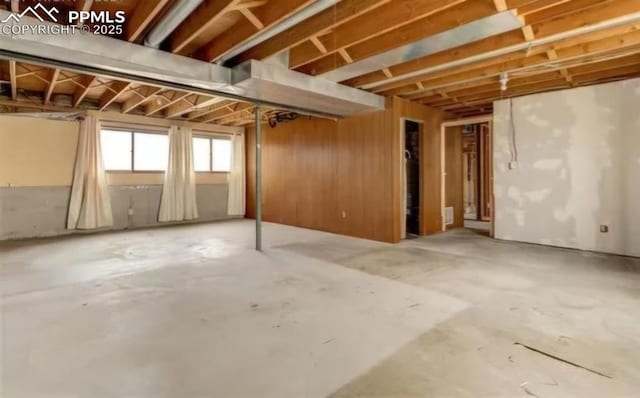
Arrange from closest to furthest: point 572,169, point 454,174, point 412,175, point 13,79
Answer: point 13,79
point 572,169
point 412,175
point 454,174

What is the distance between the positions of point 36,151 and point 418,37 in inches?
281

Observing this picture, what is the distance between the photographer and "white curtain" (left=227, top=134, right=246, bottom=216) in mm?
9055

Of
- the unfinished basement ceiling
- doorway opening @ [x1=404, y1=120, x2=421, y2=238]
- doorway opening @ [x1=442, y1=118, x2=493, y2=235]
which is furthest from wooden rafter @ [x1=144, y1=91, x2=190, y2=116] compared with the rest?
doorway opening @ [x1=442, y1=118, x2=493, y2=235]

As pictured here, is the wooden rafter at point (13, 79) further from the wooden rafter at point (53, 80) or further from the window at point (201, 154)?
the window at point (201, 154)

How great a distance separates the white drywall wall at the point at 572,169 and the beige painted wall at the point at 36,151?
8.32 meters

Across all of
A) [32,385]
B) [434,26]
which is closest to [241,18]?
[434,26]

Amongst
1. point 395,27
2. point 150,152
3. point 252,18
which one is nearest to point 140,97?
point 150,152

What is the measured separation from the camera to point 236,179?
29.9ft

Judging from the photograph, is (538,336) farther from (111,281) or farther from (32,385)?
(111,281)

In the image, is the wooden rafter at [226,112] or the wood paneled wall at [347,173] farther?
the wooden rafter at [226,112]

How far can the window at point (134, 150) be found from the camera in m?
7.23

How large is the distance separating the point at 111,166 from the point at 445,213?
7.34 m

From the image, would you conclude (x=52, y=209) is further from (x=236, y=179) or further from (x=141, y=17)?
(x=141, y=17)

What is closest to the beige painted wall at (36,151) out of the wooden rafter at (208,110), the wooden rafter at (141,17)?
the wooden rafter at (208,110)
